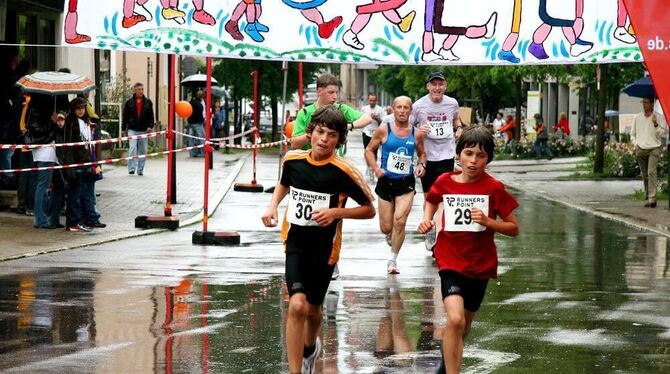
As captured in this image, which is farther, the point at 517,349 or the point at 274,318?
the point at 274,318

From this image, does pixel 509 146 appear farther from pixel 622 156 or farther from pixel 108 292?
pixel 108 292

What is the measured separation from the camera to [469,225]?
7.92 meters

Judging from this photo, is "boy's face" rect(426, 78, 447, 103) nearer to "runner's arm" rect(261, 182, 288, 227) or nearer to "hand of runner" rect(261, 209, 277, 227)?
"runner's arm" rect(261, 182, 288, 227)

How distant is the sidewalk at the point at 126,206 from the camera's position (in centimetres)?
1605

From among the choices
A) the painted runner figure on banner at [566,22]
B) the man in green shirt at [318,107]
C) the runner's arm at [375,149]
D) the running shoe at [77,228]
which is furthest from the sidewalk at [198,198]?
the painted runner figure on banner at [566,22]

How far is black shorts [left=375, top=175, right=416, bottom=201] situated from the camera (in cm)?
1391

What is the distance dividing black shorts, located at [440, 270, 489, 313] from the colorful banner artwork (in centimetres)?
180

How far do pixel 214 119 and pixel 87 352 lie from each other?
3559cm

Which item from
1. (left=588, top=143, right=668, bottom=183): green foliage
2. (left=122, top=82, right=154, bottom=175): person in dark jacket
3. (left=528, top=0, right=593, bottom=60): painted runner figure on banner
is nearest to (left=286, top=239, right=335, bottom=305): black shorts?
(left=528, top=0, right=593, bottom=60): painted runner figure on banner

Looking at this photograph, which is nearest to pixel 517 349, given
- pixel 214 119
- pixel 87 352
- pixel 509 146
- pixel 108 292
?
pixel 87 352

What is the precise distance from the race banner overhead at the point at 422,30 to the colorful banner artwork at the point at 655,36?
7.23 metres

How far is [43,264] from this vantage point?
13.9m

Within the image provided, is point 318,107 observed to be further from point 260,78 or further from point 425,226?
point 260,78

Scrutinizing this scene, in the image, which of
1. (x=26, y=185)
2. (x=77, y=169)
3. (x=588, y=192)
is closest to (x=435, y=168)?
(x=77, y=169)
